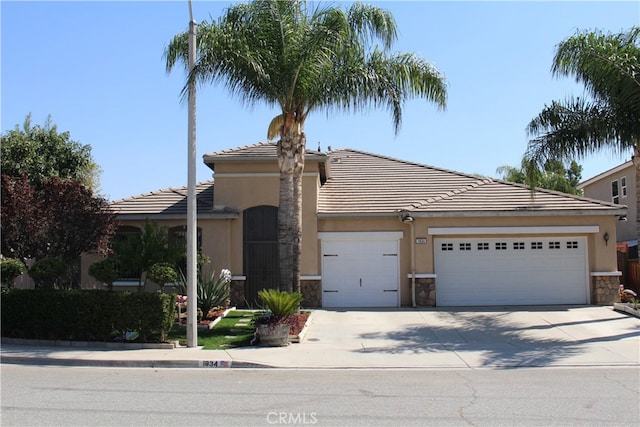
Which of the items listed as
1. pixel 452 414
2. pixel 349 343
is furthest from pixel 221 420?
pixel 349 343

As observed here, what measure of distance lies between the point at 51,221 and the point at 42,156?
352 inches

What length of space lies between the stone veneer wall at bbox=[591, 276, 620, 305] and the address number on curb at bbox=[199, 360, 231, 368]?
1300cm

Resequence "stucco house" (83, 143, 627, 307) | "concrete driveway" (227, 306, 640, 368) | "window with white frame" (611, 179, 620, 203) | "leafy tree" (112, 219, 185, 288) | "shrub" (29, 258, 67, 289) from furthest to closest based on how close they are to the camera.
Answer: "window with white frame" (611, 179, 620, 203) → "stucco house" (83, 143, 627, 307) → "leafy tree" (112, 219, 185, 288) → "shrub" (29, 258, 67, 289) → "concrete driveway" (227, 306, 640, 368)

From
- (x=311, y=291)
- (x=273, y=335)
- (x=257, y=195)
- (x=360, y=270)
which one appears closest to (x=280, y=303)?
(x=273, y=335)

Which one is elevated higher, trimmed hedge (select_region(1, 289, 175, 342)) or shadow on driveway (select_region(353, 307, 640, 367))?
trimmed hedge (select_region(1, 289, 175, 342))

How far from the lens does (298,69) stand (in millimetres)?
14656

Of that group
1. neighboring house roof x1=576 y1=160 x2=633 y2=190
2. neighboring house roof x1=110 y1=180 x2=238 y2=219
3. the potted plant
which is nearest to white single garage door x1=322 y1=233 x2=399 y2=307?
neighboring house roof x1=110 y1=180 x2=238 y2=219

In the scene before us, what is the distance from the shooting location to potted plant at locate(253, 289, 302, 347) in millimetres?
13219

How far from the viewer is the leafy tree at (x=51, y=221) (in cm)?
1420

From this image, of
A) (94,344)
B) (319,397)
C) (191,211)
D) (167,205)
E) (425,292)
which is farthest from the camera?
(167,205)

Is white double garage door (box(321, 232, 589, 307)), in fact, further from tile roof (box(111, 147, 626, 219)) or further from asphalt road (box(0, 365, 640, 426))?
asphalt road (box(0, 365, 640, 426))

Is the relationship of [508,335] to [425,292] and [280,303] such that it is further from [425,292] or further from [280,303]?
[280,303]

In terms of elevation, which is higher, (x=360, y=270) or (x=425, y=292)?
(x=360, y=270)

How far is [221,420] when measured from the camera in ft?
23.8
